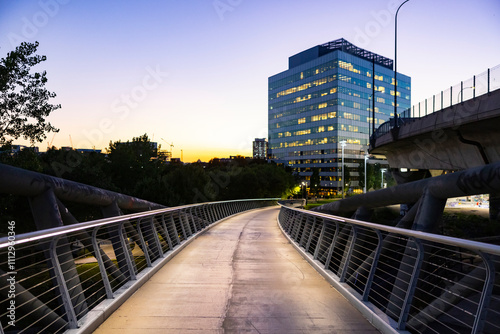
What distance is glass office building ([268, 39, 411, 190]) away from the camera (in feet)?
350

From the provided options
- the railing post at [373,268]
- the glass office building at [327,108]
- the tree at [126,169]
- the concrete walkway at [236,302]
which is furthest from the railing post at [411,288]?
the glass office building at [327,108]

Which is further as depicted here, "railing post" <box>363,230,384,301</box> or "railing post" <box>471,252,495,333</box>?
"railing post" <box>363,230,384,301</box>

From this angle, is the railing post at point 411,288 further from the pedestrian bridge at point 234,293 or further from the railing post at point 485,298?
the railing post at point 485,298

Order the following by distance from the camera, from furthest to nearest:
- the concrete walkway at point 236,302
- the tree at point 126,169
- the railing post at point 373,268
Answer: the tree at point 126,169 → the railing post at point 373,268 → the concrete walkway at point 236,302

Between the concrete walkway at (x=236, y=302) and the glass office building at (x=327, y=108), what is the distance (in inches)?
3897

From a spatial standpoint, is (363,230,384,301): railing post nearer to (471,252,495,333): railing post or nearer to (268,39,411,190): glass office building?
(471,252,495,333): railing post

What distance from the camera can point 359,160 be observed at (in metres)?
113

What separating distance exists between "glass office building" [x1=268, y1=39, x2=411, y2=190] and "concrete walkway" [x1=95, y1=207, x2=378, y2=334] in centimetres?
9898

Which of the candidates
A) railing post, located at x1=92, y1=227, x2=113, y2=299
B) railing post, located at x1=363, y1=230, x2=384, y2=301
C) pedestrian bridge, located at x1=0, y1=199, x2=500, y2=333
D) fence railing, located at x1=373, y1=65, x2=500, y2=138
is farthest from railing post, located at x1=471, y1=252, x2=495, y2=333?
fence railing, located at x1=373, y1=65, x2=500, y2=138

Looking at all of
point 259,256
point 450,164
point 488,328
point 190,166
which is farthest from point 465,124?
point 190,166

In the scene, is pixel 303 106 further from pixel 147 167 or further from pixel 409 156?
pixel 409 156

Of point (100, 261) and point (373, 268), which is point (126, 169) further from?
point (373, 268)

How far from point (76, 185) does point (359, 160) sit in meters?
109

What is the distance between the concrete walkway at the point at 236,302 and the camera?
4.64 meters
